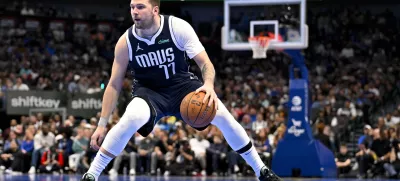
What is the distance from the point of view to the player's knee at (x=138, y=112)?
285 inches

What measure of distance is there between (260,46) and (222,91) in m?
8.42

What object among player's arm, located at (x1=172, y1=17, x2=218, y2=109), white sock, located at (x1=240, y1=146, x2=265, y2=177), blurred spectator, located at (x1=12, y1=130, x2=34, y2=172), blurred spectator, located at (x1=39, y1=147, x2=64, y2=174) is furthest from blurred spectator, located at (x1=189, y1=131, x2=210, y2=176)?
player's arm, located at (x1=172, y1=17, x2=218, y2=109)

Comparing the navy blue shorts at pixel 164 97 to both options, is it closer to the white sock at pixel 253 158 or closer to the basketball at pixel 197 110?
the basketball at pixel 197 110

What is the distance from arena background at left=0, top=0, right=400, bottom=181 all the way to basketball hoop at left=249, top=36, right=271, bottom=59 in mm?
1016

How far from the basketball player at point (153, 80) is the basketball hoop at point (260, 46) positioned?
30.9ft

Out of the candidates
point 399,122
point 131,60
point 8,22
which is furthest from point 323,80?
point 131,60

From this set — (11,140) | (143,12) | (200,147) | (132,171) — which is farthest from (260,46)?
(143,12)

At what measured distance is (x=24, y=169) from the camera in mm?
20234

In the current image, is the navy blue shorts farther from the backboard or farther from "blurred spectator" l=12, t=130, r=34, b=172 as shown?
"blurred spectator" l=12, t=130, r=34, b=172

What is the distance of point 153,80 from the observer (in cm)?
766

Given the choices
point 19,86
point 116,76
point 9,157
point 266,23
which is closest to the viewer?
point 116,76

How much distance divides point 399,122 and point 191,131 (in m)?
5.61

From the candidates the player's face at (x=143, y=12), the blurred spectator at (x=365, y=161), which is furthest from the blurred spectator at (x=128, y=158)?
the player's face at (x=143, y=12)

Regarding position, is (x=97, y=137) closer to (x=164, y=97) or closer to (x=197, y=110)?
(x=164, y=97)
